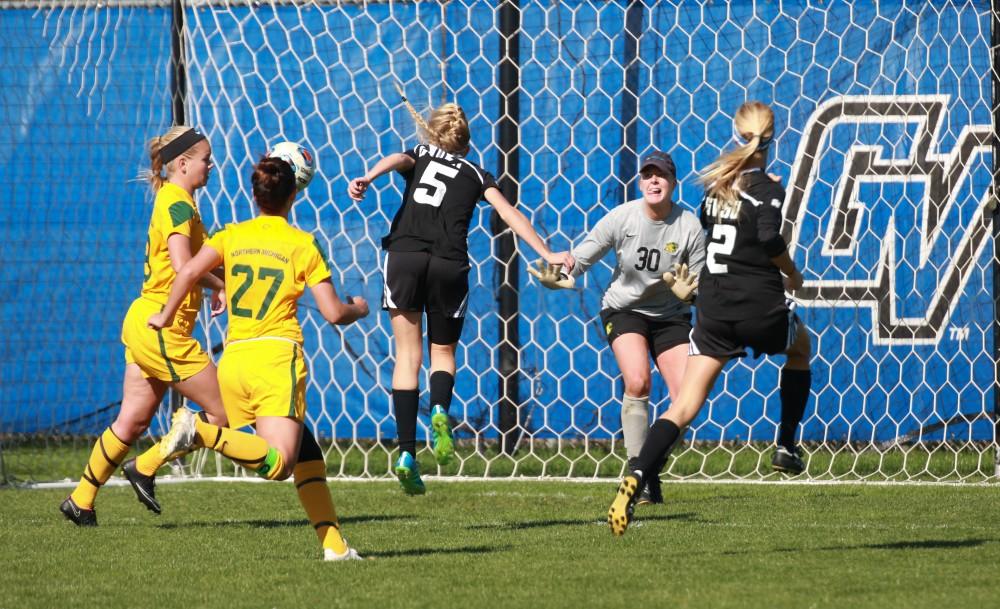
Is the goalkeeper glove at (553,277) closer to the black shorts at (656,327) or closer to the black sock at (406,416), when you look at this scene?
the black shorts at (656,327)

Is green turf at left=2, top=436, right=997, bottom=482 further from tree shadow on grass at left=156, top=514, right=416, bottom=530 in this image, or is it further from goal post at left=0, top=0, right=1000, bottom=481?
tree shadow on grass at left=156, top=514, right=416, bottom=530

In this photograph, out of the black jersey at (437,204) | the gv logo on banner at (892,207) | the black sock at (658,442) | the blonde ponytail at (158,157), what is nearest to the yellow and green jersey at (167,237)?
the blonde ponytail at (158,157)

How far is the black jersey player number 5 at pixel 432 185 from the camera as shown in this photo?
280 inches

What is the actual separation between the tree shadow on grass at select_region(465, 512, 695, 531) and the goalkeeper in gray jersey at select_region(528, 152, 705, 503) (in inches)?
23.6

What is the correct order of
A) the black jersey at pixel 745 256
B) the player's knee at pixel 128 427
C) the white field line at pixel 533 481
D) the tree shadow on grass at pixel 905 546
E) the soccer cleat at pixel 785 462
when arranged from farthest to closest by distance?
the white field line at pixel 533 481
the player's knee at pixel 128 427
the soccer cleat at pixel 785 462
the black jersey at pixel 745 256
the tree shadow on grass at pixel 905 546

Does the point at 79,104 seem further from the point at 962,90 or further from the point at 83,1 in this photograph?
the point at 962,90

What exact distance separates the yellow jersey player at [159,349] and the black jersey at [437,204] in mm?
988

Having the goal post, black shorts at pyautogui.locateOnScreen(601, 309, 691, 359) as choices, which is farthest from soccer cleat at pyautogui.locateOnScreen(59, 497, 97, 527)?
black shorts at pyautogui.locateOnScreen(601, 309, 691, 359)

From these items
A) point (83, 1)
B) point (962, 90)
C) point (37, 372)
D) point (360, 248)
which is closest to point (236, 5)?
point (83, 1)

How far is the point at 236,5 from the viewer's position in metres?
9.70

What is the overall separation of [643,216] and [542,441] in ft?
8.17

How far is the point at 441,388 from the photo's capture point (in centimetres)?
699

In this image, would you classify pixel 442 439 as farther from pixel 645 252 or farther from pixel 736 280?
pixel 736 280

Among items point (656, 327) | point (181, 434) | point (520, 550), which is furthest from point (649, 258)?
point (181, 434)
